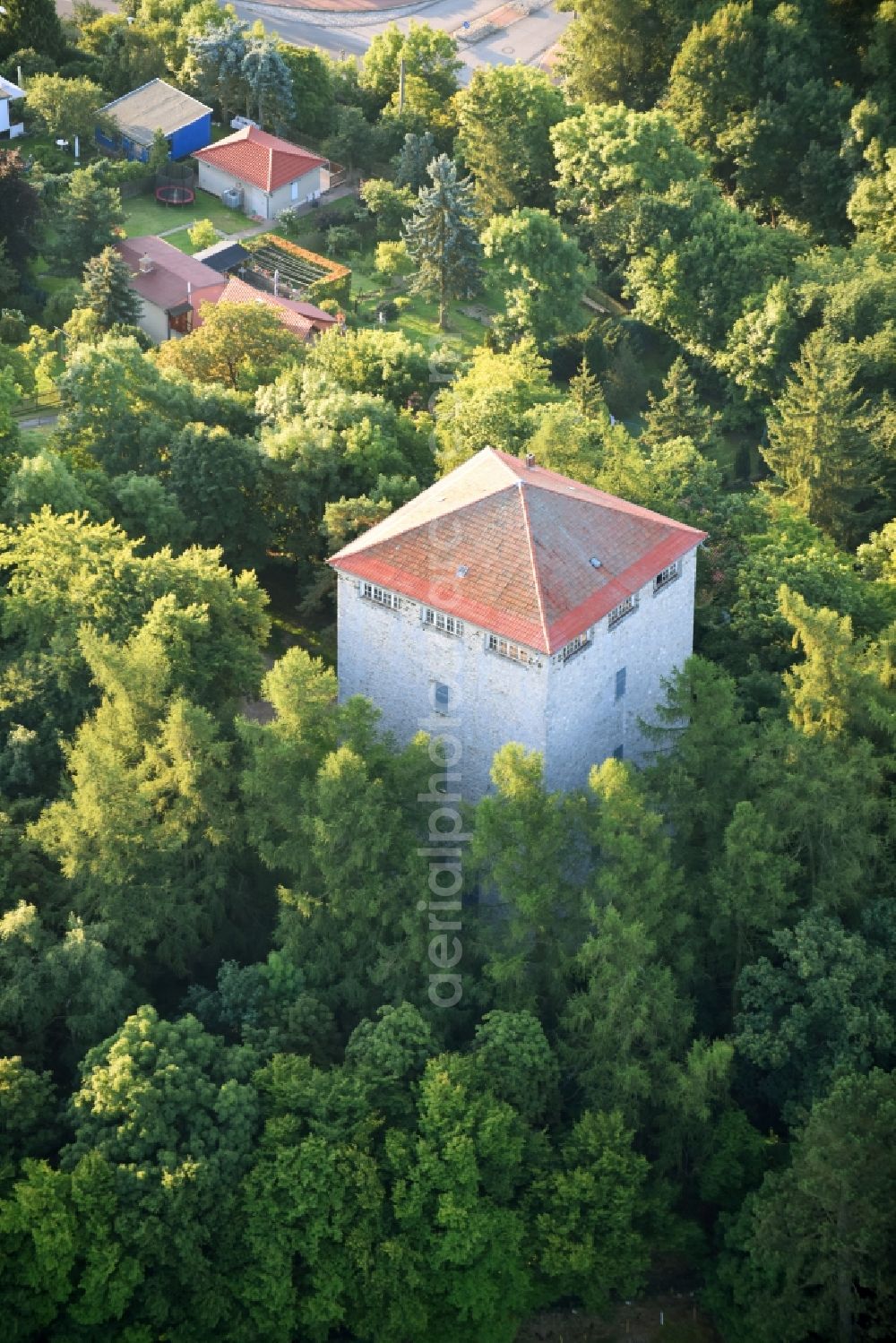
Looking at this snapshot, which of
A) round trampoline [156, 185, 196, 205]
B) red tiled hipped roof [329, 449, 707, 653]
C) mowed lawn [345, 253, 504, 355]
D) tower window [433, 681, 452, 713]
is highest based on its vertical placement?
red tiled hipped roof [329, 449, 707, 653]

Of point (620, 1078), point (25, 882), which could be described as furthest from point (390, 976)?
point (25, 882)

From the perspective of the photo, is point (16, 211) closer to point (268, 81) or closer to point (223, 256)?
point (223, 256)

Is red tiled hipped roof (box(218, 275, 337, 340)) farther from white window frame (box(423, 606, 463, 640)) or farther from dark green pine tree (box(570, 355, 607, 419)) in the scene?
white window frame (box(423, 606, 463, 640))

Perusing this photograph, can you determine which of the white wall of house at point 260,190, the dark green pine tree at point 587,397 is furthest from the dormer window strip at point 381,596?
the white wall of house at point 260,190

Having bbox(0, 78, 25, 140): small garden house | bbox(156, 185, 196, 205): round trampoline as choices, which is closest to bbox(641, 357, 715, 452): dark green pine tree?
bbox(156, 185, 196, 205): round trampoline

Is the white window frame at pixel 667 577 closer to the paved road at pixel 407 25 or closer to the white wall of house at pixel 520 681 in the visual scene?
the white wall of house at pixel 520 681

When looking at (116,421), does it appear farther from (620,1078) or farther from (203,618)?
(620,1078)
